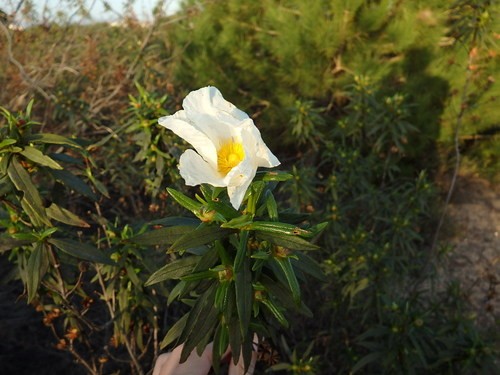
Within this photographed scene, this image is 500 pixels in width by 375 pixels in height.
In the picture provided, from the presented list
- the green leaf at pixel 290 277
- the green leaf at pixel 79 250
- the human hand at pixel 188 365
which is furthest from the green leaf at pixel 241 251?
the green leaf at pixel 79 250

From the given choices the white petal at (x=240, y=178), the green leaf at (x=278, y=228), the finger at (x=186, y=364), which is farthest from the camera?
the finger at (x=186, y=364)

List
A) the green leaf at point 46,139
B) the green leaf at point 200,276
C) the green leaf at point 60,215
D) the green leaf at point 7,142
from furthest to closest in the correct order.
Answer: the green leaf at point 60,215 < the green leaf at point 46,139 < the green leaf at point 7,142 < the green leaf at point 200,276

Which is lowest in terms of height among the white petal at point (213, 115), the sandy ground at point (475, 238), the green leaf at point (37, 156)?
the sandy ground at point (475, 238)

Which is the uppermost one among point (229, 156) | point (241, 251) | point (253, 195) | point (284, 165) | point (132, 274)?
point (229, 156)

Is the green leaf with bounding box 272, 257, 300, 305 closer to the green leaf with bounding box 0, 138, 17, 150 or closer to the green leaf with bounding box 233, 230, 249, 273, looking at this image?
the green leaf with bounding box 233, 230, 249, 273

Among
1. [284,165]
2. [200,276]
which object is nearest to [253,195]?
[200,276]

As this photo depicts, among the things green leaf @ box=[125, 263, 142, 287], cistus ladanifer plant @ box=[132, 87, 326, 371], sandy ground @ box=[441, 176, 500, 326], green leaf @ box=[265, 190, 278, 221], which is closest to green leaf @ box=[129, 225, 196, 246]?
cistus ladanifer plant @ box=[132, 87, 326, 371]

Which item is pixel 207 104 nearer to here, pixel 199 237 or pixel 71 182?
pixel 199 237

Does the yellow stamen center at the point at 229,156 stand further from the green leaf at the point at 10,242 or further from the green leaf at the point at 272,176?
the green leaf at the point at 10,242
